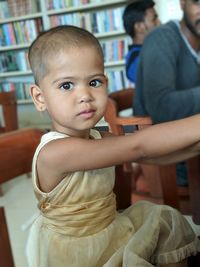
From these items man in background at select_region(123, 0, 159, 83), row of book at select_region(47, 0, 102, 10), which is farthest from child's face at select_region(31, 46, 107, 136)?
row of book at select_region(47, 0, 102, 10)

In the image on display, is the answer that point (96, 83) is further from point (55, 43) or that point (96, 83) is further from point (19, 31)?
point (19, 31)

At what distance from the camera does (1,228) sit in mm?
551

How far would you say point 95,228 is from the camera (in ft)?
2.00

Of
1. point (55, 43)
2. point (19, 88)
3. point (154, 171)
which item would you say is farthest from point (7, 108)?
point (19, 88)

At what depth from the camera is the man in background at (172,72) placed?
1082mm

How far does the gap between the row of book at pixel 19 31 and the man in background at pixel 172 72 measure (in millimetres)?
2286

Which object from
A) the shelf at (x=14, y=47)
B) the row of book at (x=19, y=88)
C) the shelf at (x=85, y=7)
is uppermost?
the shelf at (x=85, y=7)

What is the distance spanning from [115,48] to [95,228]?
8.76 ft

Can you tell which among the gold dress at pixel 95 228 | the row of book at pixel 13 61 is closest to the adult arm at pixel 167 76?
the gold dress at pixel 95 228

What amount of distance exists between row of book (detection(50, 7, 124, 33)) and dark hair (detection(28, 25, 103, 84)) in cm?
258

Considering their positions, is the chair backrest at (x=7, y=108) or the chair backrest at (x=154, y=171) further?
the chair backrest at (x=7, y=108)

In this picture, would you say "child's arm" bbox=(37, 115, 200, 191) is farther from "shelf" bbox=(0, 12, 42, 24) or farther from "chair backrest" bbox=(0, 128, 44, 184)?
"shelf" bbox=(0, 12, 42, 24)

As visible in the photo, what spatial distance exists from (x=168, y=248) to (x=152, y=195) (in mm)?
382

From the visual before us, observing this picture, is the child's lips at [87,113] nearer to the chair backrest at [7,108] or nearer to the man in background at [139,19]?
the chair backrest at [7,108]
